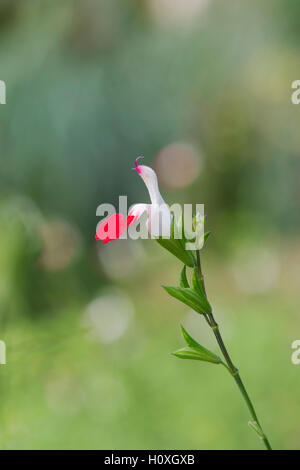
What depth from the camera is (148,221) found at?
0.27 meters

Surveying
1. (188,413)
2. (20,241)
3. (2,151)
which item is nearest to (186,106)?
(2,151)

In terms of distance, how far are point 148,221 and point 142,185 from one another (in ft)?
5.44

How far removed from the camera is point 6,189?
4.86ft

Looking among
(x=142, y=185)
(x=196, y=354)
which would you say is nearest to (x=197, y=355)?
(x=196, y=354)

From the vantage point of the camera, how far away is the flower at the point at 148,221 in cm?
24

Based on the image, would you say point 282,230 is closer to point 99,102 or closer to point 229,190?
point 229,190

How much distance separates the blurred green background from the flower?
720 mm

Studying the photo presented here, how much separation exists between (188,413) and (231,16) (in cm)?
166

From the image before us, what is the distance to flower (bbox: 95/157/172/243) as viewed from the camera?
0.80 feet

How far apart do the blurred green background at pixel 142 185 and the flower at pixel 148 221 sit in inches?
28.3

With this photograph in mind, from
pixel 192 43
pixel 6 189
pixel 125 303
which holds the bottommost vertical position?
pixel 125 303

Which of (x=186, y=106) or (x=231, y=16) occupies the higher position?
(x=231, y=16)

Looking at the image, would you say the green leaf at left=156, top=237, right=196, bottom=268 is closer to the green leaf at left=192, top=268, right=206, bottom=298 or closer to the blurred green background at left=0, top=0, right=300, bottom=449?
the green leaf at left=192, top=268, right=206, bottom=298

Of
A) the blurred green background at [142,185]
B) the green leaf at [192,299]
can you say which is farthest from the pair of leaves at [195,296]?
the blurred green background at [142,185]
